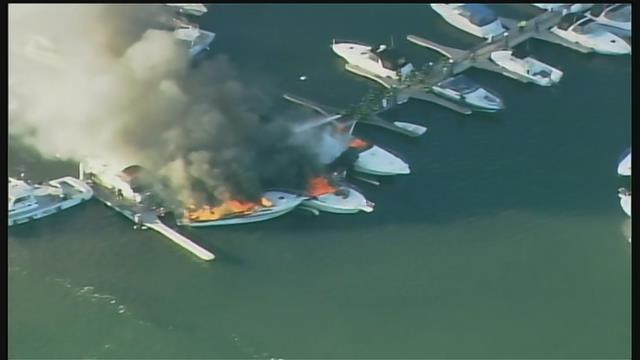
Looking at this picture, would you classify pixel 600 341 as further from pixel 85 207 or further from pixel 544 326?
pixel 85 207

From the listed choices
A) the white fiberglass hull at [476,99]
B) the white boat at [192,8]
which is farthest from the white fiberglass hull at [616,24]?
the white boat at [192,8]

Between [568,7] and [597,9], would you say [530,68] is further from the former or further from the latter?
[597,9]

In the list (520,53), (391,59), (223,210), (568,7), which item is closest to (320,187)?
(223,210)

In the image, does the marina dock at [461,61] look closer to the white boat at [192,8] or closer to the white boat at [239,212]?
the white boat at [239,212]

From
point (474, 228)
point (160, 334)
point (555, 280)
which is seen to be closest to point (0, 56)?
point (160, 334)

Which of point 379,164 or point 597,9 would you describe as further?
point 597,9

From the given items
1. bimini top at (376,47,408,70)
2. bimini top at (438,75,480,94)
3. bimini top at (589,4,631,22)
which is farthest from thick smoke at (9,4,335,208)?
bimini top at (589,4,631,22)
